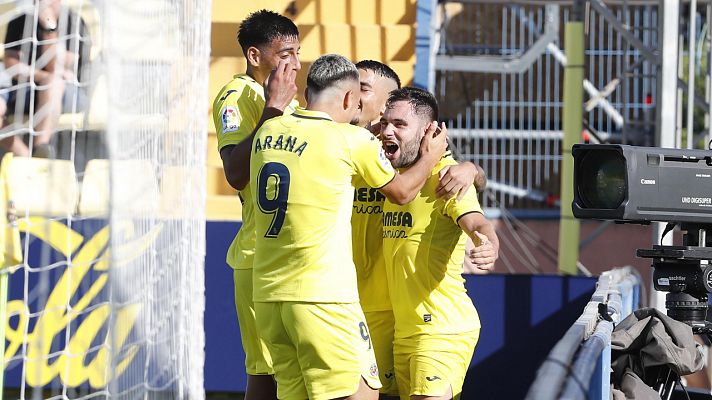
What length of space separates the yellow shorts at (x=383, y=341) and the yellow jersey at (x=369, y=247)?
4 centimetres

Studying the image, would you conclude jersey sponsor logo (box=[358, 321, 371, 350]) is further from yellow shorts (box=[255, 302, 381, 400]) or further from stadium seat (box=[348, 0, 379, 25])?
stadium seat (box=[348, 0, 379, 25])

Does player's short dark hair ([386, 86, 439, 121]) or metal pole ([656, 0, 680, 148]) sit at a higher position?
metal pole ([656, 0, 680, 148])

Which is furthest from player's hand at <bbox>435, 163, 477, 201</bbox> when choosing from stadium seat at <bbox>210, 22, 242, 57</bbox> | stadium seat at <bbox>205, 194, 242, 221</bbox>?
stadium seat at <bbox>210, 22, 242, 57</bbox>

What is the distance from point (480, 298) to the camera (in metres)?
6.41

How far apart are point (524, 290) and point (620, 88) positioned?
7.63 m

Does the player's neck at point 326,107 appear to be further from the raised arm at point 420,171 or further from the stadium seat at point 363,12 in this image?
the stadium seat at point 363,12

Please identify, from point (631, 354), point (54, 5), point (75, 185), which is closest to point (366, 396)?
point (631, 354)

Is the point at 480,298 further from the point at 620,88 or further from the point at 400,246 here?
the point at 620,88

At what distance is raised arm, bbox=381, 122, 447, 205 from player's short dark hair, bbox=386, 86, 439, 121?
0.13 m

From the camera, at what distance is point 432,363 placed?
4414mm

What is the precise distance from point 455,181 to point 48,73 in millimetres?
1784

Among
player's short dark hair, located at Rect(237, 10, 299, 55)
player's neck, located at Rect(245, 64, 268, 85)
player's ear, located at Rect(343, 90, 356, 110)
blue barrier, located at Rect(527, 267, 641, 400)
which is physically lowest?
blue barrier, located at Rect(527, 267, 641, 400)

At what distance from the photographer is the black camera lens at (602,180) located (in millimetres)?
4301

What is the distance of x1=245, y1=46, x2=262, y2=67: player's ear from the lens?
461 cm
